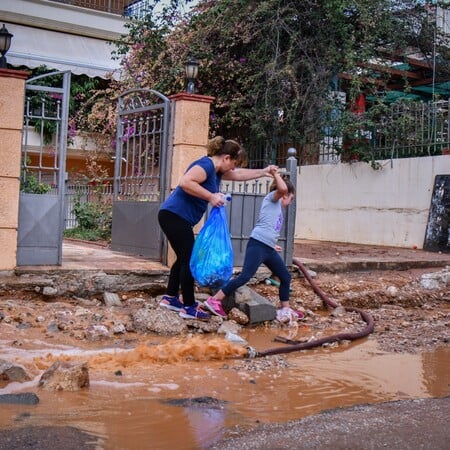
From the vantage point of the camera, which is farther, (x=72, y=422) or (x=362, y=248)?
(x=362, y=248)

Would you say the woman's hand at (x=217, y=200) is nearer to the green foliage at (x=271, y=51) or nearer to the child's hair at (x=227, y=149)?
the child's hair at (x=227, y=149)

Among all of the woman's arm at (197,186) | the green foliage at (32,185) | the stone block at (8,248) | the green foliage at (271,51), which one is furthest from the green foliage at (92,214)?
the woman's arm at (197,186)

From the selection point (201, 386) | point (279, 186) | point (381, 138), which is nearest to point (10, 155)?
point (279, 186)

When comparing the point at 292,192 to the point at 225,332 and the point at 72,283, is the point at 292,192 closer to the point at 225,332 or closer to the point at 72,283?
the point at 225,332

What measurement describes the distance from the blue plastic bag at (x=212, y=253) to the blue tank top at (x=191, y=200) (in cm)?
17

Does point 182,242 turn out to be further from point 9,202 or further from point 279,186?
point 9,202

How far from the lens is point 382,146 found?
538 inches

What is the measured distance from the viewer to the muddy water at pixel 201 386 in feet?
11.9

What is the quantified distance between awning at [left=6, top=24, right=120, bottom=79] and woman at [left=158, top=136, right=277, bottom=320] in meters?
11.5

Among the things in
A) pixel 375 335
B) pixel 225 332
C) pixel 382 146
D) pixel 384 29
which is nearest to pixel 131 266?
pixel 225 332

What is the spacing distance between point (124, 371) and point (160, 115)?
4.28 m

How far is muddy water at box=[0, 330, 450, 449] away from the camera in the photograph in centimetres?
363

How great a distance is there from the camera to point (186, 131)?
307 inches

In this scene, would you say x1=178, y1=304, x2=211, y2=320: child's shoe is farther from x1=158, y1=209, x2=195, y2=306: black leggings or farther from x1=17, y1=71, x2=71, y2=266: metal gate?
x1=17, y1=71, x2=71, y2=266: metal gate
